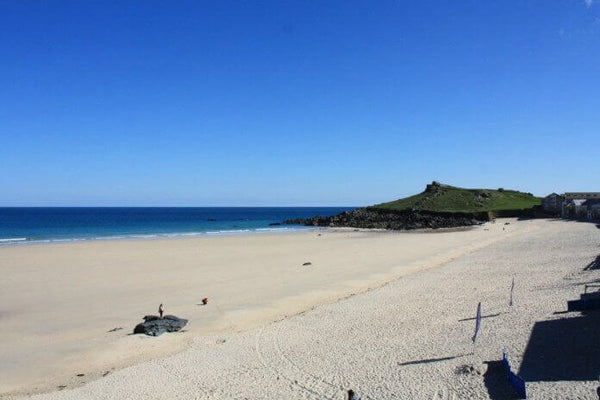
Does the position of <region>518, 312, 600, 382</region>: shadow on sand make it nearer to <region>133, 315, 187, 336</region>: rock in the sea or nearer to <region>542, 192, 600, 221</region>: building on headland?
<region>133, 315, 187, 336</region>: rock in the sea

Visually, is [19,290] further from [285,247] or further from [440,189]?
[440,189]

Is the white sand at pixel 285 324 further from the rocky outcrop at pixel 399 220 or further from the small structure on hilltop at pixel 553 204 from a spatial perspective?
the small structure on hilltop at pixel 553 204

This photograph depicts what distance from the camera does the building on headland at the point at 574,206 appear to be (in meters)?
68.6

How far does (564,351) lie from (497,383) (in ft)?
9.32

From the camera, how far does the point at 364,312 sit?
19.7 meters

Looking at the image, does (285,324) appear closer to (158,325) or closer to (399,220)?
(158,325)

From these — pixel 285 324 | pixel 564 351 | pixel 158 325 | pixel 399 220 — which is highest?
pixel 399 220

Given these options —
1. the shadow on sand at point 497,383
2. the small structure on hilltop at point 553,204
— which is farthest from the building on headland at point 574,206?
the shadow on sand at point 497,383

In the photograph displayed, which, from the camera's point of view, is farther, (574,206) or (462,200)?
(462,200)

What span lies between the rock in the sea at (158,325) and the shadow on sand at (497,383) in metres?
11.0

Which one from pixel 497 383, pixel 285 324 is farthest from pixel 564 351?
pixel 285 324

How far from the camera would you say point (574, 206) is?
76250mm

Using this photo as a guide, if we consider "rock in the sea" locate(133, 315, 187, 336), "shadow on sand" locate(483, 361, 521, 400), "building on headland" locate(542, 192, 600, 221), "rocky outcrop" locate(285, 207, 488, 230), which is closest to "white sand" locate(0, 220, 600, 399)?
"shadow on sand" locate(483, 361, 521, 400)

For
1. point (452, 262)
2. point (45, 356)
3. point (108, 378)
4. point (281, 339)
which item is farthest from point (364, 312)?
point (452, 262)
